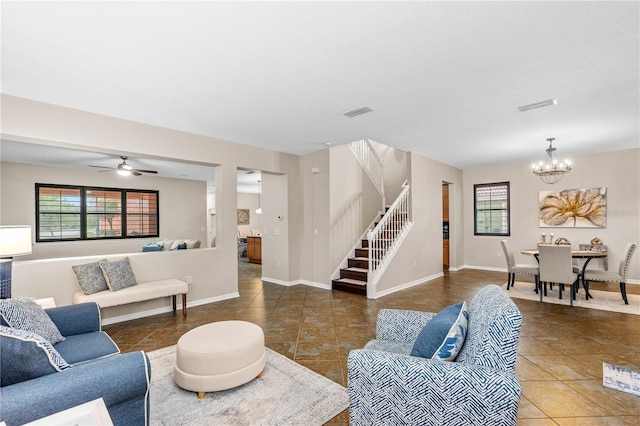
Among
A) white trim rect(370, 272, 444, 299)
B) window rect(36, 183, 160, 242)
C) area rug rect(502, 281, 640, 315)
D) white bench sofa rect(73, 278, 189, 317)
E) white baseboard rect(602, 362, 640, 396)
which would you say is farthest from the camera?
window rect(36, 183, 160, 242)

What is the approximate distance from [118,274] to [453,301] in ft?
16.1

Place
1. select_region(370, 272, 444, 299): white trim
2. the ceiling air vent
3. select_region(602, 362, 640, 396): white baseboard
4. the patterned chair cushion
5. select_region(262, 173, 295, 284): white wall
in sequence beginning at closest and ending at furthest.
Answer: the patterned chair cushion, select_region(602, 362, 640, 396): white baseboard, the ceiling air vent, select_region(370, 272, 444, 299): white trim, select_region(262, 173, 295, 284): white wall

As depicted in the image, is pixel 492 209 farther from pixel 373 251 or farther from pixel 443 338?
pixel 443 338

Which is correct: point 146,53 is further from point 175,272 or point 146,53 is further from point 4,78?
point 175,272

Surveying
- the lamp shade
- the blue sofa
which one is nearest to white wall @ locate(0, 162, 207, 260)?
the lamp shade

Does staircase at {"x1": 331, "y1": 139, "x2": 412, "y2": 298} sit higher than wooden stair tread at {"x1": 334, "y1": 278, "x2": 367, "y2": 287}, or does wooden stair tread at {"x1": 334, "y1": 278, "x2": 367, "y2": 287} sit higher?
staircase at {"x1": 331, "y1": 139, "x2": 412, "y2": 298}

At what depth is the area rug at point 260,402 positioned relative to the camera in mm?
2037

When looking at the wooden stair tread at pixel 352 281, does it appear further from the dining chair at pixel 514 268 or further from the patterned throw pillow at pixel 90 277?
the patterned throw pillow at pixel 90 277

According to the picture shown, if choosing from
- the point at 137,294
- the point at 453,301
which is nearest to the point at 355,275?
the point at 453,301

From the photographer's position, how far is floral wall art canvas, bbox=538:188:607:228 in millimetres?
6398

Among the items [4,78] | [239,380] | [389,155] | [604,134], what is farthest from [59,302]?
[604,134]

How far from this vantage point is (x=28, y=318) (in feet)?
6.76

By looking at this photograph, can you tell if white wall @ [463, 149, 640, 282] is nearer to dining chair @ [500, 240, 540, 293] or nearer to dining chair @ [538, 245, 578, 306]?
dining chair @ [500, 240, 540, 293]

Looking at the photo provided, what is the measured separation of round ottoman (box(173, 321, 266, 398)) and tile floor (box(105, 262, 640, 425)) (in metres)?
0.60
